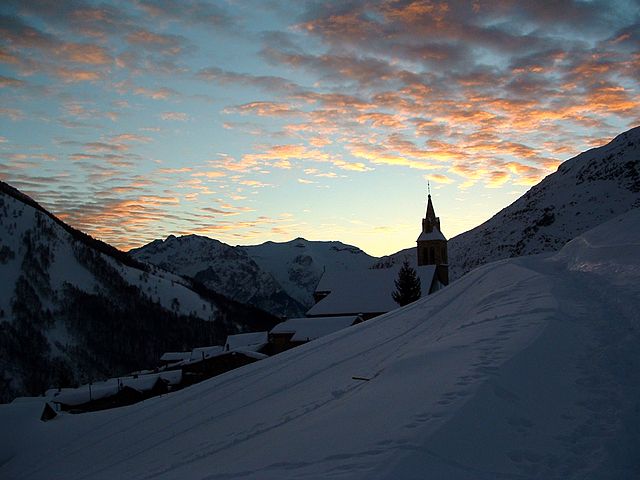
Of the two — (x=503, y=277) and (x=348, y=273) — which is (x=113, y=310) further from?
(x=503, y=277)

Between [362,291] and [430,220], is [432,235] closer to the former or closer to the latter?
[430,220]

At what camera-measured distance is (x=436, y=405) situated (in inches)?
368

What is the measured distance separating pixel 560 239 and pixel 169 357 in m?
122

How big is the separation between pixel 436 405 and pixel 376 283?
242 feet

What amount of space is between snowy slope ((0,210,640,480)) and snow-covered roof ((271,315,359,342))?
37367 mm

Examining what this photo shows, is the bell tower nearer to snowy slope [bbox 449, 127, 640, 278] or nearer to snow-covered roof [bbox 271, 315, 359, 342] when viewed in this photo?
Result: snow-covered roof [bbox 271, 315, 359, 342]

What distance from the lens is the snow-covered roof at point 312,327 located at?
65.3 m

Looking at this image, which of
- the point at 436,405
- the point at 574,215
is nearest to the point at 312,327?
the point at 436,405

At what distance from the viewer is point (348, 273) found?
87.4 metres

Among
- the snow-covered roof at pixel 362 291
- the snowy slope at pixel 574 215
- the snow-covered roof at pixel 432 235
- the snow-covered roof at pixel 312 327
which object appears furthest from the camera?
the snowy slope at pixel 574 215

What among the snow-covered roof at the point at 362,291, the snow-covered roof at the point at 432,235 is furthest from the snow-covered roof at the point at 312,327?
the snow-covered roof at the point at 432,235

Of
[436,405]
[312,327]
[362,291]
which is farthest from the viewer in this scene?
[362,291]

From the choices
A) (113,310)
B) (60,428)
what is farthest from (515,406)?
(113,310)

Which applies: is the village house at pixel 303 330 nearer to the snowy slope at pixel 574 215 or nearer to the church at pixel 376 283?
the church at pixel 376 283
